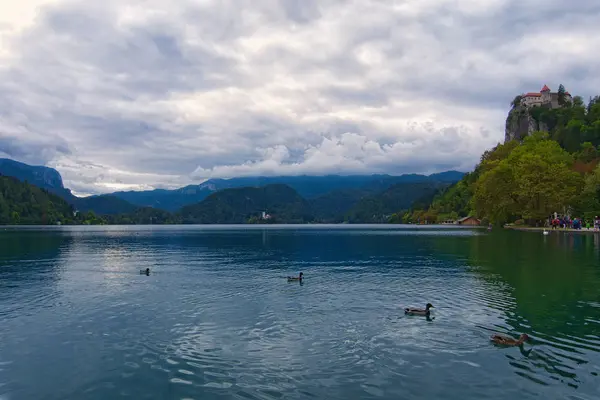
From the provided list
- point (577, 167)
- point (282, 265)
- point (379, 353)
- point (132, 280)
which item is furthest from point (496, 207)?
point (379, 353)

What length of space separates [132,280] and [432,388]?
1439 inches

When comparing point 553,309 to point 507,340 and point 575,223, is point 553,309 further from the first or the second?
point 575,223

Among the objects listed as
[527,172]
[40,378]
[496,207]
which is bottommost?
[40,378]

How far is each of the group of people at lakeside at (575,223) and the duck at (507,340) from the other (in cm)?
12065

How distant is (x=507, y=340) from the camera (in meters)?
21.7

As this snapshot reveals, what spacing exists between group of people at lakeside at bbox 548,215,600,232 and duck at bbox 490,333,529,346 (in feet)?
396

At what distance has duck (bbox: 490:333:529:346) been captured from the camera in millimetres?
21625

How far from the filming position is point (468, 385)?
56.2ft

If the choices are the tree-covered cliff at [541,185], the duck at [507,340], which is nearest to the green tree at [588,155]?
the tree-covered cliff at [541,185]

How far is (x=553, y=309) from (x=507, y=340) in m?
9.88

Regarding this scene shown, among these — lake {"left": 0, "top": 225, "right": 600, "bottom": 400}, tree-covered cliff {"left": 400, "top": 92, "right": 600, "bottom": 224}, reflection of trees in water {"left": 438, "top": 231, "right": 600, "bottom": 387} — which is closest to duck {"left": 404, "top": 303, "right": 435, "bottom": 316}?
lake {"left": 0, "top": 225, "right": 600, "bottom": 400}

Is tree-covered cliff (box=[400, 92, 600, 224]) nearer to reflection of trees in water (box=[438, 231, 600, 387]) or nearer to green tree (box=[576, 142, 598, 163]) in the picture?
green tree (box=[576, 142, 598, 163])

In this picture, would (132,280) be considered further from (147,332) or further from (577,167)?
(577,167)

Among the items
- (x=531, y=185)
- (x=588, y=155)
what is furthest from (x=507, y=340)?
(x=588, y=155)
